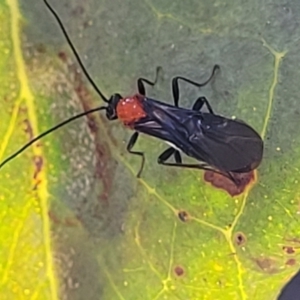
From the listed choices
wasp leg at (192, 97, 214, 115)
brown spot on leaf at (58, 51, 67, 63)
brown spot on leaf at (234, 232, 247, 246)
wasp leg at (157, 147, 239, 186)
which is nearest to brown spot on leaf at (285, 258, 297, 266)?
brown spot on leaf at (234, 232, 247, 246)

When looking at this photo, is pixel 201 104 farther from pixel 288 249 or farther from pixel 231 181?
pixel 288 249

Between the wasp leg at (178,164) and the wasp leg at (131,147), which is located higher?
the wasp leg at (131,147)

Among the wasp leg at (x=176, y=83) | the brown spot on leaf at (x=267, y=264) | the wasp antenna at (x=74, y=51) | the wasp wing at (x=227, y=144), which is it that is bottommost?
the brown spot on leaf at (x=267, y=264)

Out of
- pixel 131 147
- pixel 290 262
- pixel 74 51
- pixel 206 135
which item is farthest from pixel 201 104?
pixel 290 262

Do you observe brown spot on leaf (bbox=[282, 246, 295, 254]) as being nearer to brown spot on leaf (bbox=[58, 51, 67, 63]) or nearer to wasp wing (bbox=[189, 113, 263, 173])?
wasp wing (bbox=[189, 113, 263, 173])

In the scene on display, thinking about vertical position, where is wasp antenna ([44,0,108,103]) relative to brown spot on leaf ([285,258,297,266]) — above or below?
above

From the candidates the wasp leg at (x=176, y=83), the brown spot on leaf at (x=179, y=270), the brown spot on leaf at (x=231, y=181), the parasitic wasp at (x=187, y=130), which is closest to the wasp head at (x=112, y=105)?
the parasitic wasp at (x=187, y=130)

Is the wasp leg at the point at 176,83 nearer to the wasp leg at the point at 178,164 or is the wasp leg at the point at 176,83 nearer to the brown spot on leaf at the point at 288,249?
the wasp leg at the point at 178,164
